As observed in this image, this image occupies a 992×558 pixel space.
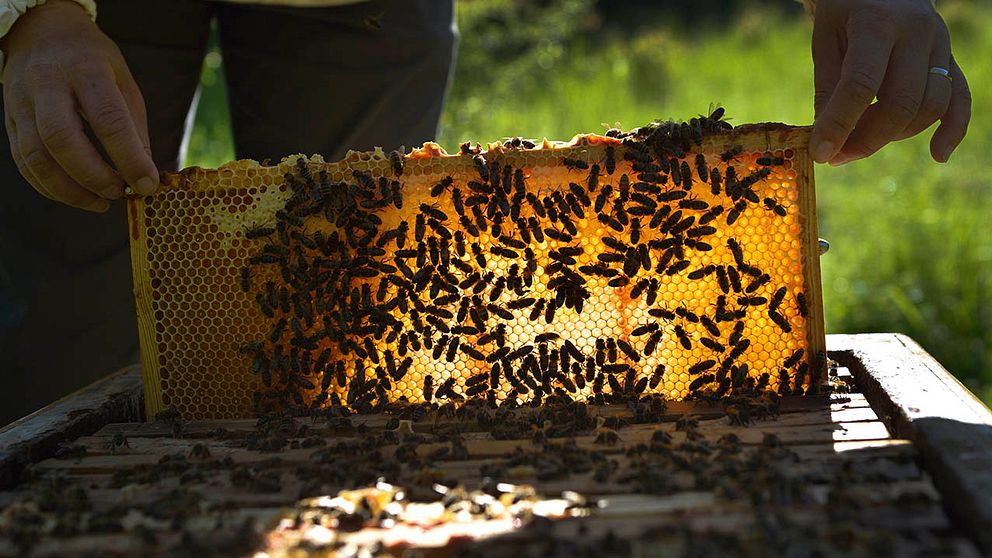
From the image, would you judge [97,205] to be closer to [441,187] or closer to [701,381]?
[441,187]

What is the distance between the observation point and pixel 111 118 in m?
3.24

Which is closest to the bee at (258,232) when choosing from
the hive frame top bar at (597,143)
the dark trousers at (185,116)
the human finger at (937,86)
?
the hive frame top bar at (597,143)

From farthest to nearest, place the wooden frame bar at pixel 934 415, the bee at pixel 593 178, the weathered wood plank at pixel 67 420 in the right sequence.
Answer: the bee at pixel 593 178 < the weathered wood plank at pixel 67 420 < the wooden frame bar at pixel 934 415

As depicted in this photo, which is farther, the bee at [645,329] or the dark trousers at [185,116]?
the dark trousers at [185,116]

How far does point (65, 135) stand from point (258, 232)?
766 mm

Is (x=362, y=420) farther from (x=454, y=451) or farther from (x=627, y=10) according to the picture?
(x=627, y=10)

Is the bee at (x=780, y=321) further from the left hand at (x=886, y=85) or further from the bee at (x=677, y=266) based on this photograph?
the left hand at (x=886, y=85)

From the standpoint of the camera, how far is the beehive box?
3.43m

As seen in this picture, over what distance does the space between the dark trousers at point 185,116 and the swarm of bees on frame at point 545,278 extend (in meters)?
1.69

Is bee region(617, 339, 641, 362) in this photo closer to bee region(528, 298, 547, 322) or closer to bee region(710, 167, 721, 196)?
bee region(528, 298, 547, 322)

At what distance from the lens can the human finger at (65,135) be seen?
10.5 feet

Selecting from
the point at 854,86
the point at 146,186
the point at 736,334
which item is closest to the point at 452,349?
the point at 736,334

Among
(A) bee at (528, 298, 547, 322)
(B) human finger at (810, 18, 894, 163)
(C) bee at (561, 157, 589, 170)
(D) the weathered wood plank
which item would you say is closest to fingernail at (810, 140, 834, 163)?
A: (B) human finger at (810, 18, 894, 163)

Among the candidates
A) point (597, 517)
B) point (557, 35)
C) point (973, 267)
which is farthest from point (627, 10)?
point (597, 517)
